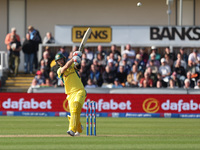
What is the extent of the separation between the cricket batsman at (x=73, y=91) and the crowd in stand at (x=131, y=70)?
10.1m

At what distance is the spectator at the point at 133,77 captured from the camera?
78.9 feet

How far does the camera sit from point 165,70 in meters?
24.5

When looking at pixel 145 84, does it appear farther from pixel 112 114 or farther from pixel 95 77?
pixel 95 77

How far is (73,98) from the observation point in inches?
529

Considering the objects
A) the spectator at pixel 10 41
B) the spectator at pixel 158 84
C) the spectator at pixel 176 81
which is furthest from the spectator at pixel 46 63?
the spectator at pixel 176 81

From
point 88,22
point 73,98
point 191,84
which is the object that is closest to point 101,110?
point 191,84

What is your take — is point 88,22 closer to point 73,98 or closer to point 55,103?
point 55,103

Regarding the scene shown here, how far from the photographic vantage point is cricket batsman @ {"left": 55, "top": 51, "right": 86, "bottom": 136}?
43.6ft

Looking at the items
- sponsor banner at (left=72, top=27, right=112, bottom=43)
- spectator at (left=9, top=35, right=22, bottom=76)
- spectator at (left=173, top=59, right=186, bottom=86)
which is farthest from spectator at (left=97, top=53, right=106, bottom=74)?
spectator at (left=9, top=35, right=22, bottom=76)

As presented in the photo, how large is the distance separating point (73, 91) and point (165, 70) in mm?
11587

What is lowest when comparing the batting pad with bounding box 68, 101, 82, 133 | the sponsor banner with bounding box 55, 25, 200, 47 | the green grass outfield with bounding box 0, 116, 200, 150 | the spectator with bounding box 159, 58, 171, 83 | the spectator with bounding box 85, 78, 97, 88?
the green grass outfield with bounding box 0, 116, 200, 150

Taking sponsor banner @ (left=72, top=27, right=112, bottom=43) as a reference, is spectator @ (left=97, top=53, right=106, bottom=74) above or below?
below

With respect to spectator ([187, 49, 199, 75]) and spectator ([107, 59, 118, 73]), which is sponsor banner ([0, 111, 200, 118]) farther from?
spectator ([187, 49, 199, 75])

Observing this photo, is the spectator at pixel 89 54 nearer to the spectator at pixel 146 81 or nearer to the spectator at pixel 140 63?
the spectator at pixel 140 63
